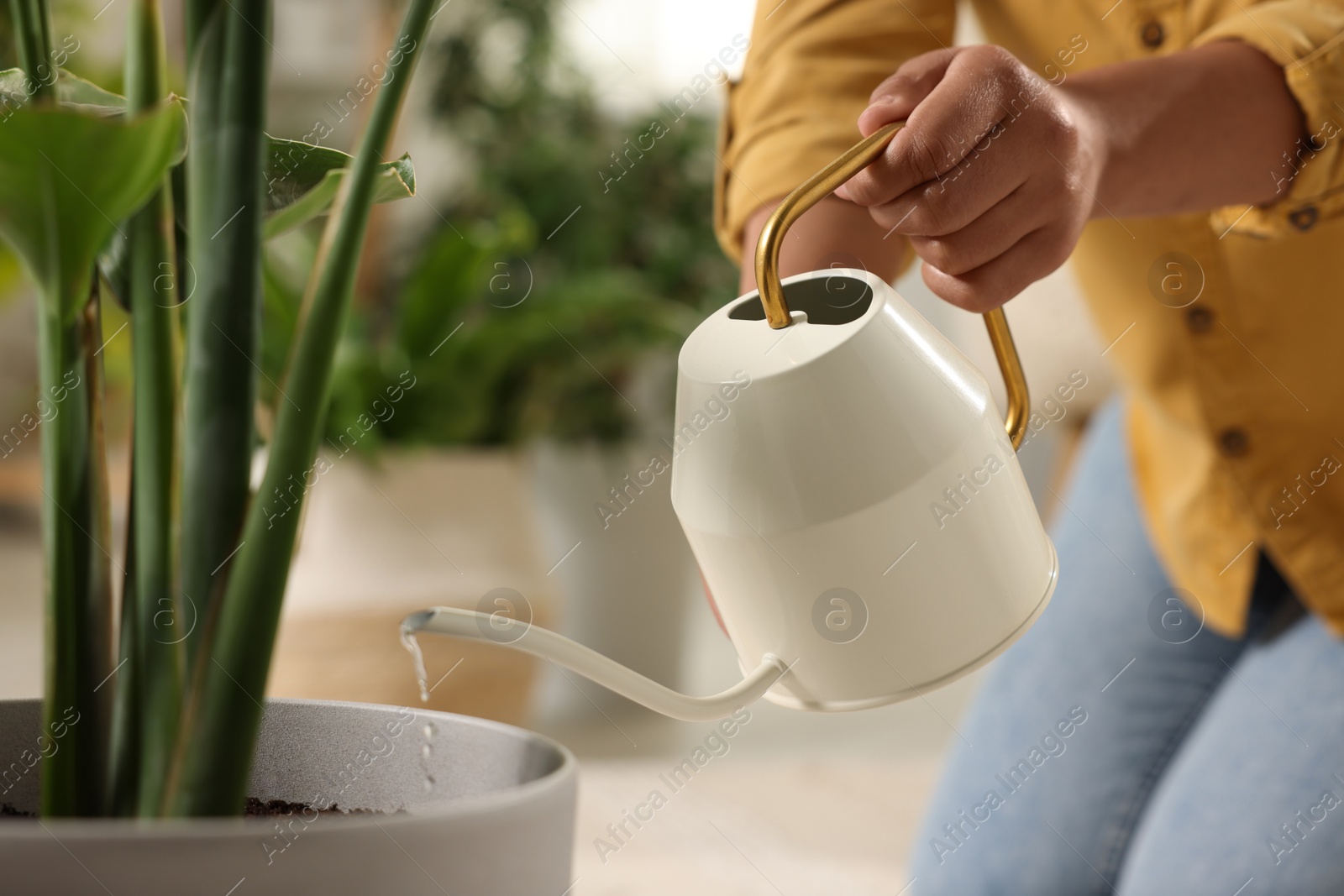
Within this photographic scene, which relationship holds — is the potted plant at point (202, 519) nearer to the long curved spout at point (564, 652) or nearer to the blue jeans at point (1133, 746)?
the long curved spout at point (564, 652)

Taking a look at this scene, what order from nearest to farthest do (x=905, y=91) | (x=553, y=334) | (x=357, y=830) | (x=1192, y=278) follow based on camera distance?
1. (x=357, y=830)
2. (x=905, y=91)
3. (x=1192, y=278)
4. (x=553, y=334)

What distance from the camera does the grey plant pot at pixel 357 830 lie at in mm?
155

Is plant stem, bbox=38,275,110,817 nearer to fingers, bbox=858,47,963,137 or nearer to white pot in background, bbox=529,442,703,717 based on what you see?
fingers, bbox=858,47,963,137

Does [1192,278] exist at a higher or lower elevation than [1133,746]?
higher

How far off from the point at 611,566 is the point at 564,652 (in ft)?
4.57

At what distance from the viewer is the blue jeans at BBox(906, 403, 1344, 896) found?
580mm

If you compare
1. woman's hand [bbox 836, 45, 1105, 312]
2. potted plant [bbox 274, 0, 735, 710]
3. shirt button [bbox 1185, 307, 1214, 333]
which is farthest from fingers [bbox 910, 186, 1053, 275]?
potted plant [bbox 274, 0, 735, 710]

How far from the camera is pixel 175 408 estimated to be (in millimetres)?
217

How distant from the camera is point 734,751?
1.41 meters

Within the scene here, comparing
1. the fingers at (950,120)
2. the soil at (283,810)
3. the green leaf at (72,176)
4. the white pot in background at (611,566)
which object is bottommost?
the white pot in background at (611,566)

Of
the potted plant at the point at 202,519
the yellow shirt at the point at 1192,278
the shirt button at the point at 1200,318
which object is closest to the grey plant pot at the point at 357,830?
the potted plant at the point at 202,519

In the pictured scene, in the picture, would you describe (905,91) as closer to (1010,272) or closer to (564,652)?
(1010,272)

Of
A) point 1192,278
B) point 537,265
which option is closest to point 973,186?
point 1192,278

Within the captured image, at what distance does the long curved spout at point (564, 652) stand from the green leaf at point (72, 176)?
0.28 ft
